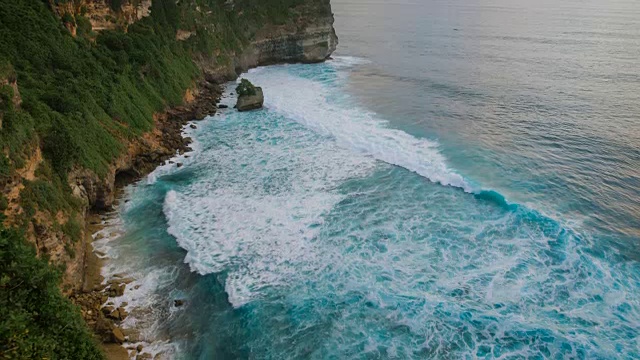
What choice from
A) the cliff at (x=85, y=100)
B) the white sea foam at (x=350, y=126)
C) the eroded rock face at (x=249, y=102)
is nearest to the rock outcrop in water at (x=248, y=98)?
the eroded rock face at (x=249, y=102)

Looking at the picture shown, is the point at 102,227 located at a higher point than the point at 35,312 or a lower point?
lower

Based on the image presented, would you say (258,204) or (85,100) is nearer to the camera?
(258,204)

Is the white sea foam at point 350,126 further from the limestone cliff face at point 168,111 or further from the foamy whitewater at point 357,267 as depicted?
the limestone cliff face at point 168,111

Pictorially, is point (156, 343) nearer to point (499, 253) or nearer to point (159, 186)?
point (159, 186)

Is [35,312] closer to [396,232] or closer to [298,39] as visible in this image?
[396,232]

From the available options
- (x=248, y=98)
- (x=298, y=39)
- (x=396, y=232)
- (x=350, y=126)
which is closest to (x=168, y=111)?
(x=248, y=98)

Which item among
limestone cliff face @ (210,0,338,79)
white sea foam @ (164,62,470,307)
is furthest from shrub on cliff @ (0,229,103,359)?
limestone cliff face @ (210,0,338,79)
